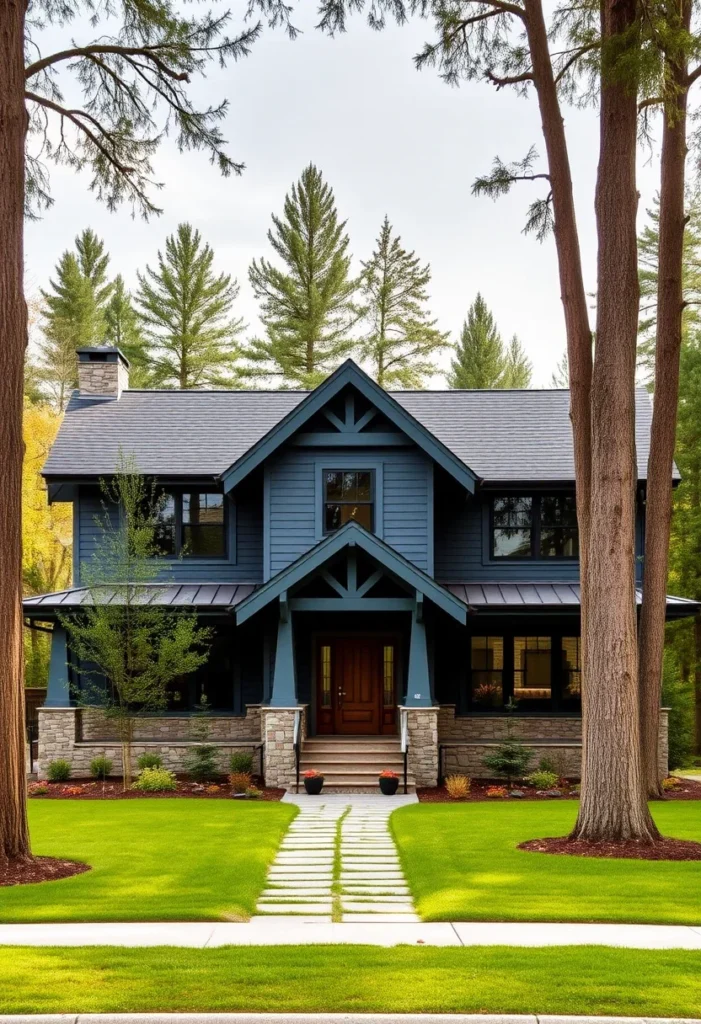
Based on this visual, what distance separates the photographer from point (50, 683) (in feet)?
62.4

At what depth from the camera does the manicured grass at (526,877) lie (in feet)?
27.0

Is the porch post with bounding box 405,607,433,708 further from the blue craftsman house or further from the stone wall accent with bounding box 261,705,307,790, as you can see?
the stone wall accent with bounding box 261,705,307,790

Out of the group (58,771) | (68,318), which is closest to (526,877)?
(58,771)

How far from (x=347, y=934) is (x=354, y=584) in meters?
10.3

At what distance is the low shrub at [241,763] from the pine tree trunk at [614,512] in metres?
7.85

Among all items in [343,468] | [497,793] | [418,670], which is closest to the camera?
[497,793]

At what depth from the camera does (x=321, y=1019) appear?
5555 millimetres

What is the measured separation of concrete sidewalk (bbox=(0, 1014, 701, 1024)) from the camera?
5.54m

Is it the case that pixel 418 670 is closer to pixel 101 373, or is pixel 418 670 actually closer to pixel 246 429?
pixel 246 429

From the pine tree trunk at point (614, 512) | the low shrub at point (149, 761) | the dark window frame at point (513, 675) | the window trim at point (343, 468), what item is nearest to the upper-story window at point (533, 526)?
the dark window frame at point (513, 675)

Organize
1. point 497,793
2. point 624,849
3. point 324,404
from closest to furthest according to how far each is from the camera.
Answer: point 624,849 < point 497,793 < point 324,404

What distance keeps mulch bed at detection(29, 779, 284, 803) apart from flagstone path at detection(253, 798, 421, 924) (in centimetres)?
272

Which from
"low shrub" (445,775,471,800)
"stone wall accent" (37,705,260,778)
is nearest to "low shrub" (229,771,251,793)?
"stone wall accent" (37,705,260,778)

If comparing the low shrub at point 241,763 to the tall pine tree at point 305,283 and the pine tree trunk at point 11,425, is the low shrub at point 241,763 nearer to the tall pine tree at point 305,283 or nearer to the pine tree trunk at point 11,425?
the pine tree trunk at point 11,425
